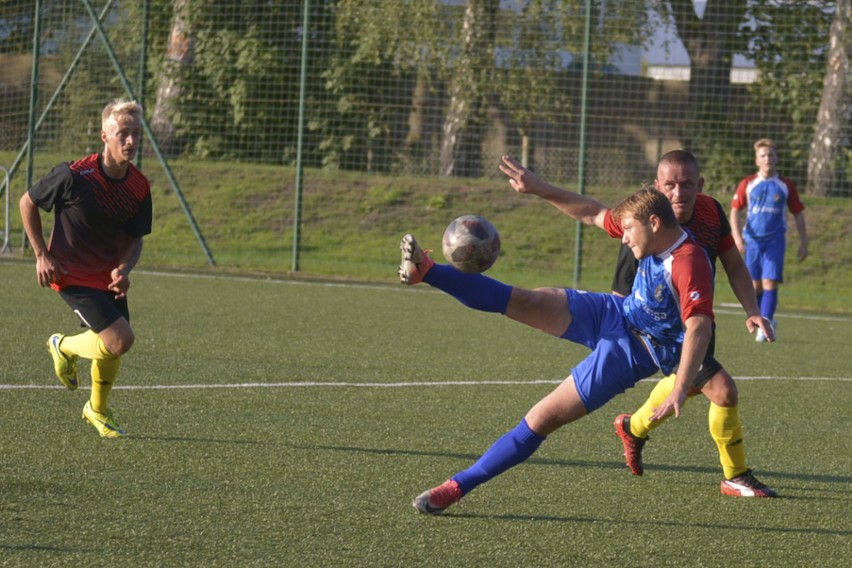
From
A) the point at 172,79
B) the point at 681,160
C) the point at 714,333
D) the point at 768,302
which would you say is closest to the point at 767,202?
the point at 768,302

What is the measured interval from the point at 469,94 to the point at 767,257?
735cm

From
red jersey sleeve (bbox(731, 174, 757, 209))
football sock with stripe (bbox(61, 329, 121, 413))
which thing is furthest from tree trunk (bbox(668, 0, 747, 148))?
football sock with stripe (bbox(61, 329, 121, 413))

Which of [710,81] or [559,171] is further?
[710,81]

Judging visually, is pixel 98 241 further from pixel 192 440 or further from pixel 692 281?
pixel 692 281

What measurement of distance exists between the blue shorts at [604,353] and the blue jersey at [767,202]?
281 inches

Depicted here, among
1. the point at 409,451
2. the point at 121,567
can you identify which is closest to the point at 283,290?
the point at 409,451

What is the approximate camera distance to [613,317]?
5039 millimetres

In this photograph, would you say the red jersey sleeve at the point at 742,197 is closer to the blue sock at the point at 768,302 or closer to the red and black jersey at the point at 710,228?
the blue sock at the point at 768,302

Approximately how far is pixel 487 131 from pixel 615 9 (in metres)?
3.00

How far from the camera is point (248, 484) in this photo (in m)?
5.27

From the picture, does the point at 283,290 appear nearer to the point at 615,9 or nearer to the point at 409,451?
the point at 615,9

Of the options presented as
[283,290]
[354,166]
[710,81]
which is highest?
[710,81]

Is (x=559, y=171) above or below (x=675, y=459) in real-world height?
above

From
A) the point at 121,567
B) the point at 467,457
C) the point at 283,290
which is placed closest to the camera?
the point at 121,567
